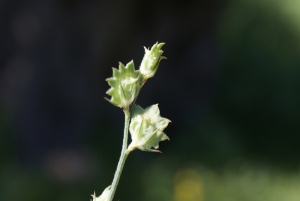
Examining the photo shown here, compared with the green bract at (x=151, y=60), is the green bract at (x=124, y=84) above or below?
below

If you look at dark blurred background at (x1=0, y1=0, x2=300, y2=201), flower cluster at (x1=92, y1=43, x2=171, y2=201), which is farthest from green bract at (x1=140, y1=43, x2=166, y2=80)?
dark blurred background at (x1=0, y1=0, x2=300, y2=201)

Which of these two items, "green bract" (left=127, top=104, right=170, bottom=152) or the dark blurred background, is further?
the dark blurred background

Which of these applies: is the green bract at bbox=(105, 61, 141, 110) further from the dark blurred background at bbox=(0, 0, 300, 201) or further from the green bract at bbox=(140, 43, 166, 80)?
the dark blurred background at bbox=(0, 0, 300, 201)

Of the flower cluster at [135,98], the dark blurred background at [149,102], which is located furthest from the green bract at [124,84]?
the dark blurred background at [149,102]

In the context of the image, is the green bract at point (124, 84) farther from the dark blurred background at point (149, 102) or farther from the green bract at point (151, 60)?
the dark blurred background at point (149, 102)

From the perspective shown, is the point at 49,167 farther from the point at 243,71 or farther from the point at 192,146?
the point at 243,71

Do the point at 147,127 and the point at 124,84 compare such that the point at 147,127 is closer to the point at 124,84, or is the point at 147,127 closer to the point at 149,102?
the point at 124,84

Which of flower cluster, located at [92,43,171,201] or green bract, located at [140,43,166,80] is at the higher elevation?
green bract, located at [140,43,166,80]
